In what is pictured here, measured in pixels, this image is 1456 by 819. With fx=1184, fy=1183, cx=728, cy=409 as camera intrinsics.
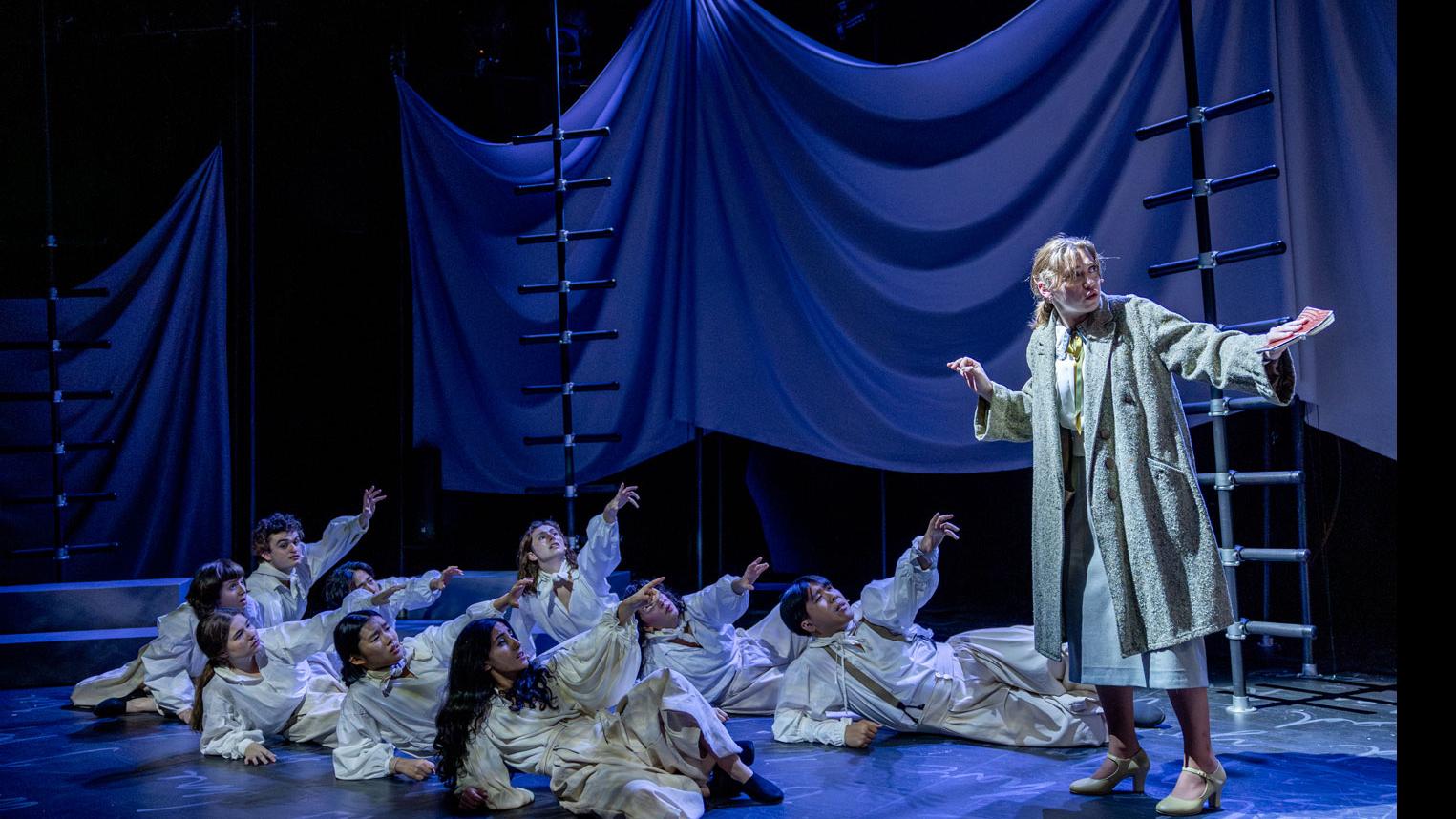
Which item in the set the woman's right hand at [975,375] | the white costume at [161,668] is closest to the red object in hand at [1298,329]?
the woman's right hand at [975,375]

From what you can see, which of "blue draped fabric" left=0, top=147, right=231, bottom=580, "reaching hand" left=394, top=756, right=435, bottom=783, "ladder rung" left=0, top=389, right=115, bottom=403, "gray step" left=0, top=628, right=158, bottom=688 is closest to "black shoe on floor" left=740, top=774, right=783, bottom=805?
"reaching hand" left=394, top=756, right=435, bottom=783

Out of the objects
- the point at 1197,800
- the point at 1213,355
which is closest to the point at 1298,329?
the point at 1213,355

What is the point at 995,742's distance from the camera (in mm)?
3633

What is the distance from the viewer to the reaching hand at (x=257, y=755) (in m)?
3.85

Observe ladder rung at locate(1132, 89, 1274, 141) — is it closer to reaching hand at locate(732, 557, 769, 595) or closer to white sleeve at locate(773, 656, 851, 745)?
reaching hand at locate(732, 557, 769, 595)

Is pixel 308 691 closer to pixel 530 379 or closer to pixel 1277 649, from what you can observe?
pixel 530 379

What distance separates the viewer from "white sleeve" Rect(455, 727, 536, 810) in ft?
10.4

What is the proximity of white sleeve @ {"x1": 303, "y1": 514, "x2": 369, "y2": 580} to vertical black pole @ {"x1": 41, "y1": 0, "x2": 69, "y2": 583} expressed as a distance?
1854mm

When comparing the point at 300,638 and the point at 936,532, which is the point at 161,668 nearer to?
the point at 300,638

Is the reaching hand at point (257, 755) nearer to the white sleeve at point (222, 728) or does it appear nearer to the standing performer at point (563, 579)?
the white sleeve at point (222, 728)

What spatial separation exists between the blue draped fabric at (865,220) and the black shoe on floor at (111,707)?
192 centimetres

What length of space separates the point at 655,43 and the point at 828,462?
2277 millimetres

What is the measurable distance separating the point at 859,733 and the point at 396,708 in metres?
1.53

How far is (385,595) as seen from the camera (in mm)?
4523
